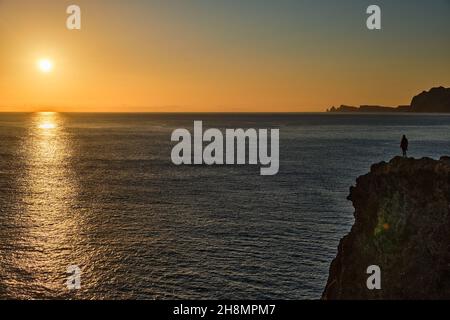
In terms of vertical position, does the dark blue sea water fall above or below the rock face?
below

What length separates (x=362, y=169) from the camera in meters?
129

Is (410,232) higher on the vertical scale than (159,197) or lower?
higher

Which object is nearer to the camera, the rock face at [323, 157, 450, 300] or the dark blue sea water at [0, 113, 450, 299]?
the rock face at [323, 157, 450, 300]

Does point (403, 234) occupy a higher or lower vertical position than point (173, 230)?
higher

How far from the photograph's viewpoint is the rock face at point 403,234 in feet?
106

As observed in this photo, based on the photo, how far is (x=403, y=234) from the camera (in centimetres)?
3372

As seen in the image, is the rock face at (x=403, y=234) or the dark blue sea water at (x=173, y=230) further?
the dark blue sea water at (x=173, y=230)

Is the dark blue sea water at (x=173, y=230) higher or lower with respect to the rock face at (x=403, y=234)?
lower

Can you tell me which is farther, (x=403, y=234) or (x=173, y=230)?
(x=173, y=230)

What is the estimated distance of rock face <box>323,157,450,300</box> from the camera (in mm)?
32250
